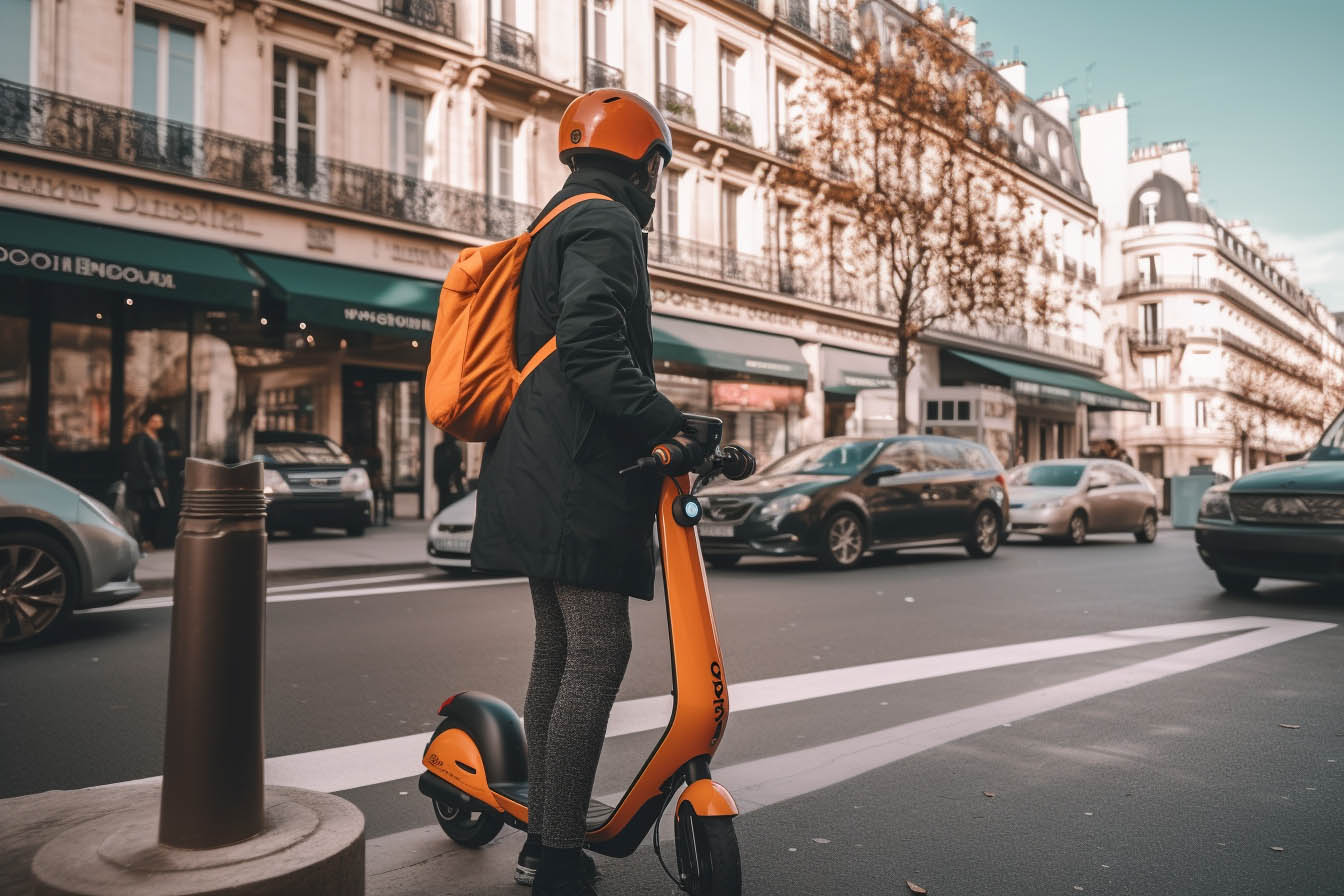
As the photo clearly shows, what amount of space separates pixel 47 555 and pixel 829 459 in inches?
320

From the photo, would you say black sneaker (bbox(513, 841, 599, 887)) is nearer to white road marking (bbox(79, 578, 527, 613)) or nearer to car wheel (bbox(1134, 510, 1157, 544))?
white road marking (bbox(79, 578, 527, 613))

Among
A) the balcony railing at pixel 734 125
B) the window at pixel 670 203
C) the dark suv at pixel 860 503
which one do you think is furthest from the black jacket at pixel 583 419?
the balcony railing at pixel 734 125

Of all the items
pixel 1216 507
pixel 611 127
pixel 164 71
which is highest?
pixel 164 71

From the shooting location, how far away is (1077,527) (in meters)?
16.9

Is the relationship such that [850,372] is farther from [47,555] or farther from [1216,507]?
[47,555]

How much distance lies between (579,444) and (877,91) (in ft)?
68.1

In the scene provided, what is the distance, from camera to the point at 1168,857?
3027mm

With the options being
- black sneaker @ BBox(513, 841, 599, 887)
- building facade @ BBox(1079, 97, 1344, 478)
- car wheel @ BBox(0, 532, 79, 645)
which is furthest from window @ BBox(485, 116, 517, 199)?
building facade @ BBox(1079, 97, 1344, 478)

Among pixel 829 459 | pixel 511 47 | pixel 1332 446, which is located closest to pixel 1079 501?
pixel 829 459

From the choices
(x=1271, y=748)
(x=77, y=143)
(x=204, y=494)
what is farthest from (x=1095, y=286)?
(x=204, y=494)

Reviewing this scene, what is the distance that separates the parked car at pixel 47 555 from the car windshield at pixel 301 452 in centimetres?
823

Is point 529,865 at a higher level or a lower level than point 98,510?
lower

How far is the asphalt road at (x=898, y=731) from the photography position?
3000 mm

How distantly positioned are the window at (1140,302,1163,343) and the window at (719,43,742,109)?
41.1 metres
